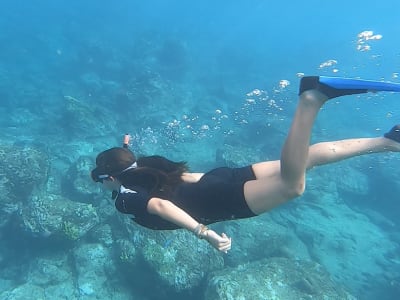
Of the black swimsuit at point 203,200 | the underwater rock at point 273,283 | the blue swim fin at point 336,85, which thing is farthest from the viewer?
the underwater rock at point 273,283

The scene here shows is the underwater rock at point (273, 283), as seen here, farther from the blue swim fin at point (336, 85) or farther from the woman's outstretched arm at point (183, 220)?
the blue swim fin at point (336, 85)

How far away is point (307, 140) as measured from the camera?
3.41 m

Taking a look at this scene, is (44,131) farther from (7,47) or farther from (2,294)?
(7,47)

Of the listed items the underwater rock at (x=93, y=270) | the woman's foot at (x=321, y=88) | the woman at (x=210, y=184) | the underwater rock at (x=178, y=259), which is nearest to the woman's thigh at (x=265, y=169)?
the woman at (x=210, y=184)

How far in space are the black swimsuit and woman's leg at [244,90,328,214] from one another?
17cm

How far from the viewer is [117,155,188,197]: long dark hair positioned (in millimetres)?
4184

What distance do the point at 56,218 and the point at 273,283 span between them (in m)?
6.69

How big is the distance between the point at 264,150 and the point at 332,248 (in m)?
6.95

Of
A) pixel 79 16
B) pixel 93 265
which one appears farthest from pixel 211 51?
pixel 93 265

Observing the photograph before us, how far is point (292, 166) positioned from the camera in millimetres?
3539

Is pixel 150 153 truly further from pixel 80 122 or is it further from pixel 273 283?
pixel 273 283

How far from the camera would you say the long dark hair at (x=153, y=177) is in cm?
418

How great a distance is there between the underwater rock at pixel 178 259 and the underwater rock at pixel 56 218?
2.39 m

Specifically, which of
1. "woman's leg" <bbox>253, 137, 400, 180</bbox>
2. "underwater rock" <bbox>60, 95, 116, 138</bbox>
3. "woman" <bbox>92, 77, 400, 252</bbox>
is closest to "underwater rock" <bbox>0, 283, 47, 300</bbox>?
"woman" <bbox>92, 77, 400, 252</bbox>
